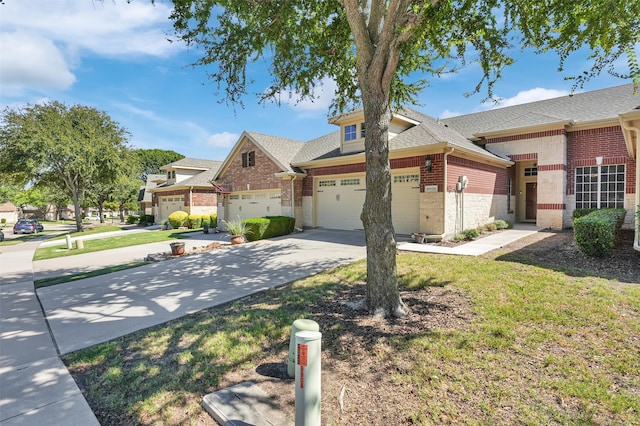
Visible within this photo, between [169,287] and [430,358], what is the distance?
6.17 metres

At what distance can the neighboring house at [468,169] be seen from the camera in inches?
474

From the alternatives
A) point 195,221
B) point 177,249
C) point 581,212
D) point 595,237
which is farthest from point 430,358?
point 195,221

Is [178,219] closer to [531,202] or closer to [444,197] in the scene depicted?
[444,197]

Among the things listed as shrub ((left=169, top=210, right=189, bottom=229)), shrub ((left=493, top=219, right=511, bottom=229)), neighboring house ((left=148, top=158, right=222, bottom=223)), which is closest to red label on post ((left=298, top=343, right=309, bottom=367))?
shrub ((left=493, top=219, right=511, bottom=229))

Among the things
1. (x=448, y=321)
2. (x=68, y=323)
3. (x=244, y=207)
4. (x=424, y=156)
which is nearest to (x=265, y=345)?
(x=448, y=321)

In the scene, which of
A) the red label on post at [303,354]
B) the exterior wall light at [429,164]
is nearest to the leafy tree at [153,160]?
the exterior wall light at [429,164]

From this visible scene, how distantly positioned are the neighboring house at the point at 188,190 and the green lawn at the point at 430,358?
21.7 m

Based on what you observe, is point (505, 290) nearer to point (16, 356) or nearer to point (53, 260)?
point (16, 356)

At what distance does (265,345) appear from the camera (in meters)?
4.21

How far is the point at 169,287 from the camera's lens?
24.1 feet

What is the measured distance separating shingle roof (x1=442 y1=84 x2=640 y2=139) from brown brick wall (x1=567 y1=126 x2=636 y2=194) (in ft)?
2.29

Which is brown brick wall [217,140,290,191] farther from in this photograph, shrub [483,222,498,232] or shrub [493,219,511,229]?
shrub [493,219,511,229]

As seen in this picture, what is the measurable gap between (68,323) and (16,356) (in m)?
1.14

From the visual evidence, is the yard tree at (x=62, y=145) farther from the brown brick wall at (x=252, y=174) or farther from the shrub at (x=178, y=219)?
the brown brick wall at (x=252, y=174)
